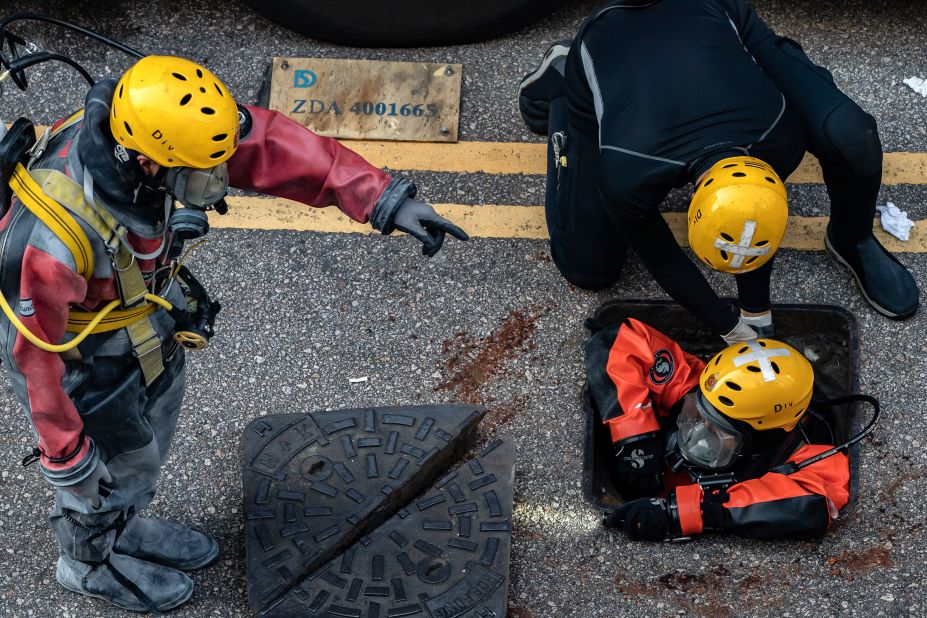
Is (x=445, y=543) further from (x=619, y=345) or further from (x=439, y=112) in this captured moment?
(x=439, y=112)

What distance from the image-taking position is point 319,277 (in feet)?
15.9

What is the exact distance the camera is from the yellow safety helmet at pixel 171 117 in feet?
9.43

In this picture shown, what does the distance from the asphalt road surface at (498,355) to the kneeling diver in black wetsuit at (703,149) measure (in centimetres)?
35

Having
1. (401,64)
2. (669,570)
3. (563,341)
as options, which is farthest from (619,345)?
(401,64)

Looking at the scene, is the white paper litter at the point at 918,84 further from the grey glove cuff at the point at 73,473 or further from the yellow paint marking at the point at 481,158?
the grey glove cuff at the point at 73,473

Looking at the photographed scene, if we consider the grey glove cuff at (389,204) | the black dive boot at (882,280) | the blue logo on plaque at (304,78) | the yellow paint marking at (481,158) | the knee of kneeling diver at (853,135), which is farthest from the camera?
the blue logo on plaque at (304,78)

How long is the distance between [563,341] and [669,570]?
109 cm

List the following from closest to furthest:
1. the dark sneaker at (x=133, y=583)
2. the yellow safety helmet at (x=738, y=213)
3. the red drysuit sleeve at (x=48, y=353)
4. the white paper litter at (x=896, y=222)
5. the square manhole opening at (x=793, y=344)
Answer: the red drysuit sleeve at (x=48, y=353) < the yellow safety helmet at (x=738, y=213) < the dark sneaker at (x=133, y=583) < the square manhole opening at (x=793, y=344) < the white paper litter at (x=896, y=222)

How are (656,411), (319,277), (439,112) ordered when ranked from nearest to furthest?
(656,411) < (319,277) < (439,112)

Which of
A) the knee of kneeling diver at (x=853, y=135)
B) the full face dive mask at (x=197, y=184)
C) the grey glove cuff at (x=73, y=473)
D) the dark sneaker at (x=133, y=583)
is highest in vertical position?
the full face dive mask at (x=197, y=184)

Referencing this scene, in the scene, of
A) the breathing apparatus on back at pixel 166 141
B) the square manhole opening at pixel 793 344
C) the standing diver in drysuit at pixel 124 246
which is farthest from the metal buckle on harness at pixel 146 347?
the square manhole opening at pixel 793 344

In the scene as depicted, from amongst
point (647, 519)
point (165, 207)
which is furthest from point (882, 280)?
point (165, 207)

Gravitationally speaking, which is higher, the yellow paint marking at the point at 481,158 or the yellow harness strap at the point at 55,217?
the yellow harness strap at the point at 55,217

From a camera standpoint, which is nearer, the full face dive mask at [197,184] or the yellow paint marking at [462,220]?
the full face dive mask at [197,184]
